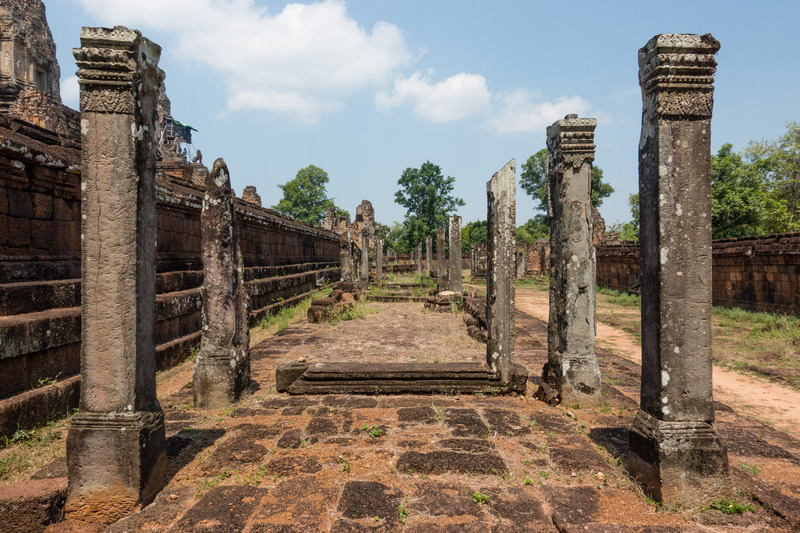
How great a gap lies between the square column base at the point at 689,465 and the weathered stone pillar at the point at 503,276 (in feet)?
7.91

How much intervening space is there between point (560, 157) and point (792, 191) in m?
34.9

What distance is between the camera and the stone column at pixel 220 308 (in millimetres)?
4656

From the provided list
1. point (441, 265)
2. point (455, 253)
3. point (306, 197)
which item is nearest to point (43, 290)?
point (455, 253)

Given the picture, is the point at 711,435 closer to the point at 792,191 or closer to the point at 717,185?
the point at 717,185

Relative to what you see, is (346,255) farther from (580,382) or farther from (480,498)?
(480,498)

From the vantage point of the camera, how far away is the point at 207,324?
4.75 metres

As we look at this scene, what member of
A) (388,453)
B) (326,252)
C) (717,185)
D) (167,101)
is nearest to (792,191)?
(717,185)

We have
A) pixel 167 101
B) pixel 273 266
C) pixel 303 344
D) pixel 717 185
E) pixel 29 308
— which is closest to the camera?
pixel 29 308

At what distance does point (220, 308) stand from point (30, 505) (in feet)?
8.18

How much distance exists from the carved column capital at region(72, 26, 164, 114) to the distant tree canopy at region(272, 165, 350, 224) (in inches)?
2035

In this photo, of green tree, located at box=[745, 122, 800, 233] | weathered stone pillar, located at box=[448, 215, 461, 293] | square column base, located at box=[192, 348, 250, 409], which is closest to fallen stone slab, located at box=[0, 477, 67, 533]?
square column base, located at box=[192, 348, 250, 409]

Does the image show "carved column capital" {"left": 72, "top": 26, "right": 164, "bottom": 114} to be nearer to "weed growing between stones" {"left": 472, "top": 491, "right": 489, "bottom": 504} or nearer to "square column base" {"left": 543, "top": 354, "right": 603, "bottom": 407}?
"weed growing between stones" {"left": 472, "top": 491, "right": 489, "bottom": 504}

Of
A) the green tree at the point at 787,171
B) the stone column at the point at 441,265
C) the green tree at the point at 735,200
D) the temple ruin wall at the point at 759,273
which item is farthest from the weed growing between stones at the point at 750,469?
the green tree at the point at 787,171

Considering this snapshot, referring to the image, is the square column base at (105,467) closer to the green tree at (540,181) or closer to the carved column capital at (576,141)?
the carved column capital at (576,141)
